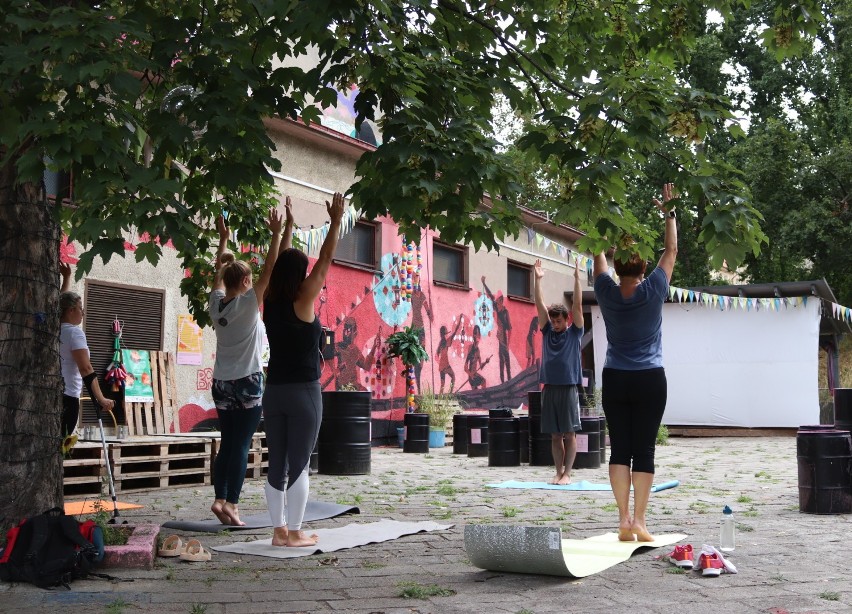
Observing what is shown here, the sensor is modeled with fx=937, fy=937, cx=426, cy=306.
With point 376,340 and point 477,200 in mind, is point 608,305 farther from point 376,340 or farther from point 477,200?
point 376,340

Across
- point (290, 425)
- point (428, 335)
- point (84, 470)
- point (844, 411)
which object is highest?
point (428, 335)

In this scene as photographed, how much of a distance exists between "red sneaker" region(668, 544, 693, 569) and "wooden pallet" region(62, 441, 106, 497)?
226 inches

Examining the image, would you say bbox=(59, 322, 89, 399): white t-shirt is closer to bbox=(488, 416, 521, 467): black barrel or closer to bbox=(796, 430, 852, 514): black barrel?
bbox=(796, 430, 852, 514): black barrel

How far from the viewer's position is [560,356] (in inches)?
402

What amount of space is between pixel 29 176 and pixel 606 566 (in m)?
3.71

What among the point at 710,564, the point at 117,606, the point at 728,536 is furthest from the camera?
the point at 728,536

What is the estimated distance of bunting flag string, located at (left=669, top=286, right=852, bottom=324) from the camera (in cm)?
2161

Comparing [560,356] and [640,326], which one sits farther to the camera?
[560,356]

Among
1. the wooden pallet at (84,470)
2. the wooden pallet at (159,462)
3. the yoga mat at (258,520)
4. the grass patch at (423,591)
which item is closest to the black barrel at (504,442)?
the wooden pallet at (159,462)

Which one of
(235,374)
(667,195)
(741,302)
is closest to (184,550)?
(235,374)

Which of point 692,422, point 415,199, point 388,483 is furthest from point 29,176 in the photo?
point 692,422

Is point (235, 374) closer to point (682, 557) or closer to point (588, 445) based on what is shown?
point (682, 557)

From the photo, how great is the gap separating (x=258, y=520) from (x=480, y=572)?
2606 mm

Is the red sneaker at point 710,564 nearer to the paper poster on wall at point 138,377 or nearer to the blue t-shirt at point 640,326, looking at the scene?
the blue t-shirt at point 640,326
